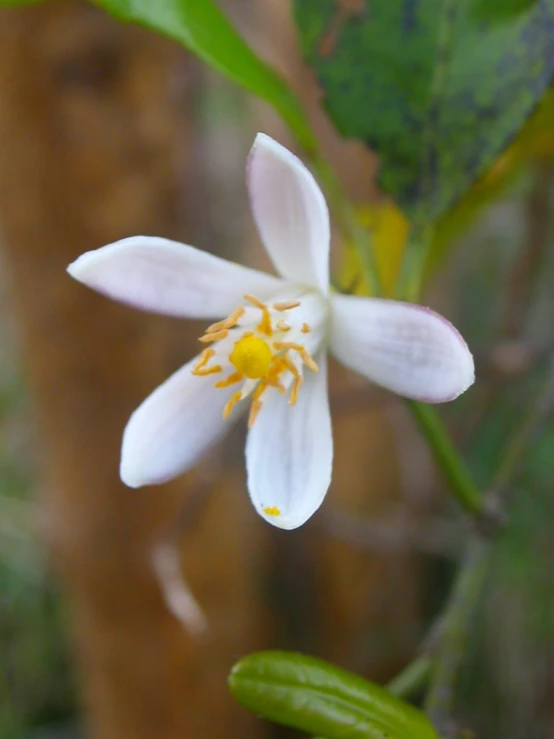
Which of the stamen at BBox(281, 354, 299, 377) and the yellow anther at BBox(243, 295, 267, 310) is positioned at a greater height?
the yellow anther at BBox(243, 295, 267, 310)

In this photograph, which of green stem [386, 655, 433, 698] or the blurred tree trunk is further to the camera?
the blurred tree trunk

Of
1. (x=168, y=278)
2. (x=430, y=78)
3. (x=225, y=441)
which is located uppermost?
(x=430, y=78)

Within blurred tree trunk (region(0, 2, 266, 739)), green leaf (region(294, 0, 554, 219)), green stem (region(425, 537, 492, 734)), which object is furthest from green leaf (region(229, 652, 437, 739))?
blurred tree trunk (region(0, 2, 266, 739))

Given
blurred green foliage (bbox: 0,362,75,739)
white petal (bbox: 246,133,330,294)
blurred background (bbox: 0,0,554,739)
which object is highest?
white petal (bbox: 246,133,330,294)

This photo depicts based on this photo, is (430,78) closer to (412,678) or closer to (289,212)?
(289,212)

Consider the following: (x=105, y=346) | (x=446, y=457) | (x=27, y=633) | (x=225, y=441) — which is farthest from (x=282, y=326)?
(x=27, y=633)

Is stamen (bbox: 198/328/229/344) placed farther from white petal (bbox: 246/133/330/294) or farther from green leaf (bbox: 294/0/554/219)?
green leaf (bbox: 294/0/554/219)
